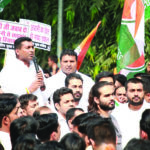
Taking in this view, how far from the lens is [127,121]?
674cm

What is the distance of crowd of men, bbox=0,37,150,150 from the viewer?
4680mm

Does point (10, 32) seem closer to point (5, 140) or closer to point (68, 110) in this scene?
point (68, 110)

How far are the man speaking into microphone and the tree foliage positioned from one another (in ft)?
17.2

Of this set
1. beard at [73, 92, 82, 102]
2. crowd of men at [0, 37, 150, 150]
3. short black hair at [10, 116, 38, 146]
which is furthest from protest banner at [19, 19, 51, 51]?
short black hair at [10, 116, 38, 146]

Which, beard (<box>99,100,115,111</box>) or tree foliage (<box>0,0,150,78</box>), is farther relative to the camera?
tree foliage (<box>0,0,150,78</box>)

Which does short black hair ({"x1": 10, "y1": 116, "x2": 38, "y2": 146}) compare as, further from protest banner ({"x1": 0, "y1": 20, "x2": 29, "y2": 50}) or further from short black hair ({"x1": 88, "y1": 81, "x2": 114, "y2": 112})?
protest banner ({"x1": 0, "y1": 20, "x2": 29, "y2": 50})

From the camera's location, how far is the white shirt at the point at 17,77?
7.88 metres

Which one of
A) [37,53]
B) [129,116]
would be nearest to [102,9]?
[37,53]

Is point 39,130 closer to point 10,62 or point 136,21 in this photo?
point 10,62

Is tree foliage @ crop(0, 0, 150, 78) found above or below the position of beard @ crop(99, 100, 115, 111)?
above

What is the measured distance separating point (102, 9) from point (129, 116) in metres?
7.19

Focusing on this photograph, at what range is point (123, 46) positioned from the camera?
9492 mm

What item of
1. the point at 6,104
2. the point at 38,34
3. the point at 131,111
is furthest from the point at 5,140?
the point at 38,34

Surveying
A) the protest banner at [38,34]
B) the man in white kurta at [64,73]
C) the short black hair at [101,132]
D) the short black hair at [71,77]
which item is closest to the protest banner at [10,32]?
the protest banner at [38,34]
